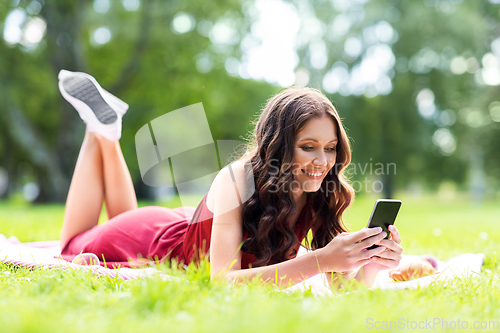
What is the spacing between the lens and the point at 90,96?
3871 mm

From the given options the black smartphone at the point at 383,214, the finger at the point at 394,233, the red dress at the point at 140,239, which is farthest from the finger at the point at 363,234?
the red dress at the point at 140,239

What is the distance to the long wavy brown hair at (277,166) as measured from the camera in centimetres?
257

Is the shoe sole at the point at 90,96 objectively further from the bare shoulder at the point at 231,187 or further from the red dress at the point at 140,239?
the bare shoulder at the point at 231,187

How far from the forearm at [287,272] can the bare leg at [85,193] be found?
77.8 inches

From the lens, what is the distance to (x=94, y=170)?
371 centimetres

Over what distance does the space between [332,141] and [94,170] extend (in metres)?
2.25

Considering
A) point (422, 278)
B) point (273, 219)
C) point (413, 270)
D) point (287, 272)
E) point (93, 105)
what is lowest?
point (413, 270)

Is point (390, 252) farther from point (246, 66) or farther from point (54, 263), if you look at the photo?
point (246, 66)

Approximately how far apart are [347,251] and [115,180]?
2.41 m

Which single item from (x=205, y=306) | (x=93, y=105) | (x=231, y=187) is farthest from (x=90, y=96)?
(x=205, y=306)

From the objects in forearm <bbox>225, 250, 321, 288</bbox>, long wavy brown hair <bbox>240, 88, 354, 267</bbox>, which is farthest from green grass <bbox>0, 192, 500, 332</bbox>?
long wavy brown hair <bbox>240, 88, 354, 267</bbox>

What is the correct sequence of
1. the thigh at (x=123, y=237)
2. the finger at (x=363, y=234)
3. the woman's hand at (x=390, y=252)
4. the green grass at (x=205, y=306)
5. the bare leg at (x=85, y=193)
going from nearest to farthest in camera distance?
the green grass at (x=205, y=306)
the finger at (x=363, y=234)
the woman's hand at (x=390, y=252)
the thigh at (x=123, y=237)
the bare leg at (x=85, y=193)

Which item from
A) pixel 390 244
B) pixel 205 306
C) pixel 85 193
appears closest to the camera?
pixel 205 306

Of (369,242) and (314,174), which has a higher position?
(314,174)
